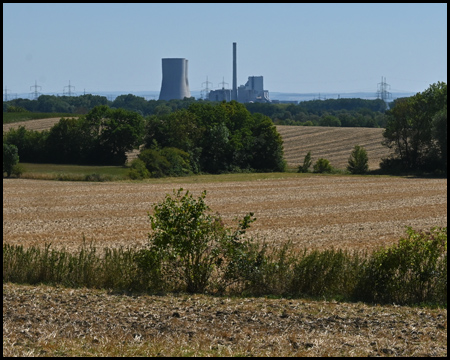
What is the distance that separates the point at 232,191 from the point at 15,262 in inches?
1443

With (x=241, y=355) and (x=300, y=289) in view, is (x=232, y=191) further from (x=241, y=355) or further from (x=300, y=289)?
(x=241, y=355)

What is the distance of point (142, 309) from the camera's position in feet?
47.3

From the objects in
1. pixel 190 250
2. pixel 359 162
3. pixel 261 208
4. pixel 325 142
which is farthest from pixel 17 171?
pixel 190 250

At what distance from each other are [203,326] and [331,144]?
86808 millimetres

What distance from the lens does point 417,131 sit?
251 feet

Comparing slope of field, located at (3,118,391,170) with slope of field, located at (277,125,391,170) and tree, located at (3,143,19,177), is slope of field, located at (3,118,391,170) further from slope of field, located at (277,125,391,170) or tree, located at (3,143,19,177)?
tree, located at (3,143,19,177)

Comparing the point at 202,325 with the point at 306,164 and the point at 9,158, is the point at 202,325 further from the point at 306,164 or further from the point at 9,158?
the point at 306,164

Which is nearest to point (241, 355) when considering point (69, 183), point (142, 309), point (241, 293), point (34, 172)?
point (142, 309)

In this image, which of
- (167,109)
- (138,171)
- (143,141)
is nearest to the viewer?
(138,171)

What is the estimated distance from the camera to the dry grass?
11.3 metres

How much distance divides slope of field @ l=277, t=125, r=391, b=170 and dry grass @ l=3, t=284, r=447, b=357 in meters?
65.6

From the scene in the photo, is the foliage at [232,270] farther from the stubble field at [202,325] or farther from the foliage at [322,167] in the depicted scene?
the foliage at [322,167]

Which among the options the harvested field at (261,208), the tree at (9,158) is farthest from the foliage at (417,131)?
the tree at (9,158)

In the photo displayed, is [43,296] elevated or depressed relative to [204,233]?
depressed
